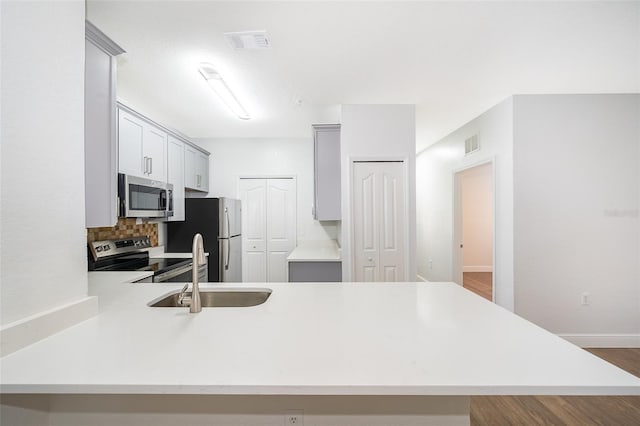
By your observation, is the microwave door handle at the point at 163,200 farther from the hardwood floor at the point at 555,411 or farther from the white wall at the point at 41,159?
the hardwood floor at the point at 555,411

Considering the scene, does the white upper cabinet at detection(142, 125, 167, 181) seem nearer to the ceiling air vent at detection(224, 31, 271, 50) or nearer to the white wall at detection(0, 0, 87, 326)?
the ceiling air vent at detection(224, 31, 271, 50)

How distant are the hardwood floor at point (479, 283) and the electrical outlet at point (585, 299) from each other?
167 centimetres

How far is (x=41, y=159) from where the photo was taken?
0.99 meters

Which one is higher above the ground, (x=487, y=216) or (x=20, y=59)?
(x=20, y=59)

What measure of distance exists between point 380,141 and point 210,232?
96.6 inches

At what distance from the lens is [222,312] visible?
124cm

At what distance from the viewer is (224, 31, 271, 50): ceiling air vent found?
1857mm

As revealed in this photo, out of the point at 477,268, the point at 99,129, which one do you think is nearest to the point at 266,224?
the point at 99,129

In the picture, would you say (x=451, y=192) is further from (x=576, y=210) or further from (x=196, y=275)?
(x=196, y=275)

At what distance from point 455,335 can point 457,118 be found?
339cm

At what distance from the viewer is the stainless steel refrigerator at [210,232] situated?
362cm

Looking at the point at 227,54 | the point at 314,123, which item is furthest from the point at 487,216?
the point at 227,54

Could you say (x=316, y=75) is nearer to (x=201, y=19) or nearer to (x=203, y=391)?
(x=201, y=19)

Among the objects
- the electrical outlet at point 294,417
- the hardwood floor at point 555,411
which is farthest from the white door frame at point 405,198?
the electrical outlet at point 294,417
